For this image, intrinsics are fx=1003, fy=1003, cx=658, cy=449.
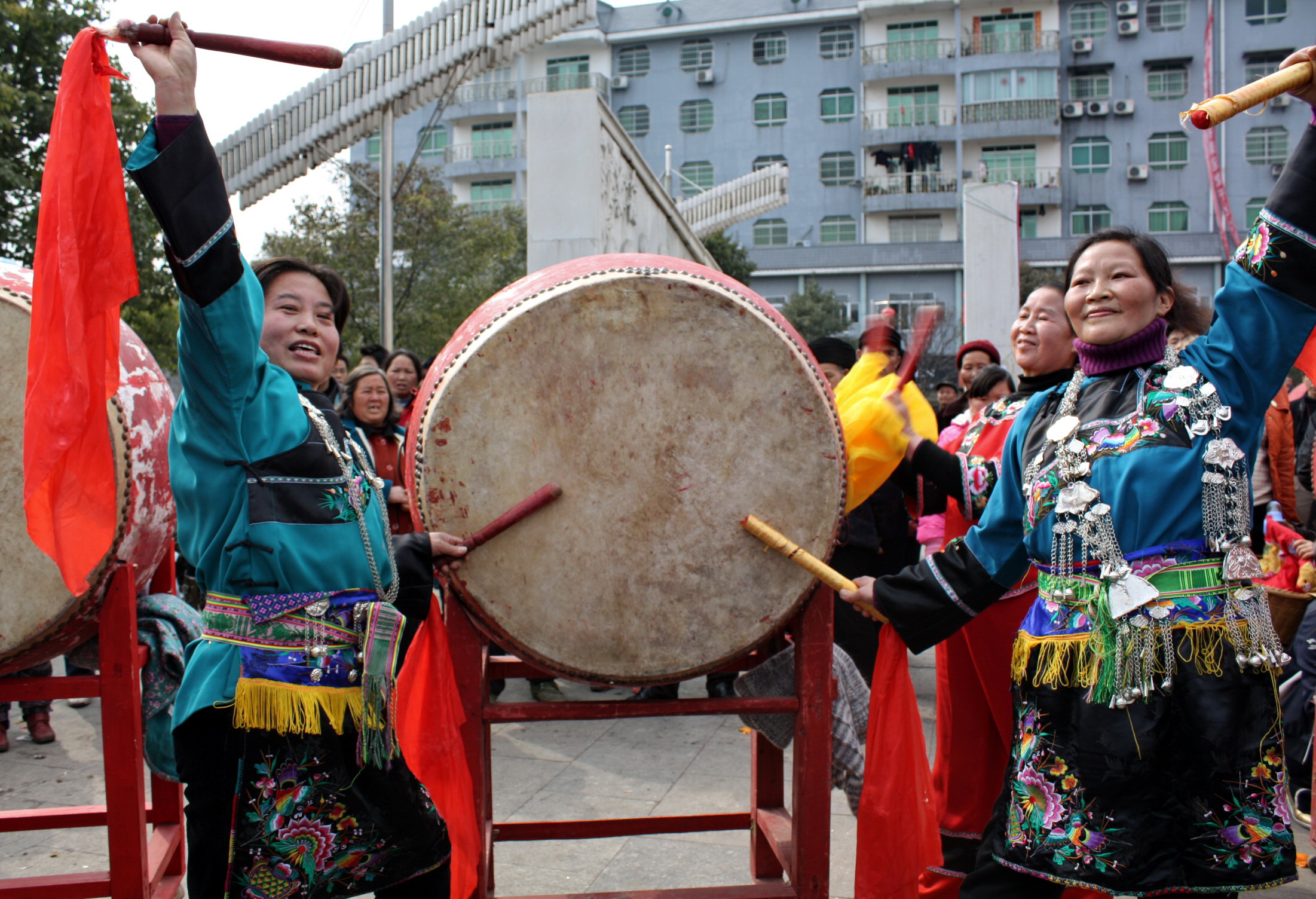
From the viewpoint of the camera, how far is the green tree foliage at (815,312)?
27.0 meters

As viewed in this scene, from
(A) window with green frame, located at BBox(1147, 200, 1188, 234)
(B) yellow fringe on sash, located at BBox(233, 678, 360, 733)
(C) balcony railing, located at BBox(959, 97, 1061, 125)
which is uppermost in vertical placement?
(C) balcony railing, located at BBox(959, 97, 1061, 125)

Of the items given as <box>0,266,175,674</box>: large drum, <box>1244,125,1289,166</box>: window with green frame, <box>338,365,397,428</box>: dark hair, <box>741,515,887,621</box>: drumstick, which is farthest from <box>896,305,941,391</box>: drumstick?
<box>1244,125,1289,166</box>: window with green frame

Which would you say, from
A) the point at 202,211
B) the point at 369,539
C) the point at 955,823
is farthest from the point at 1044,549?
the point at 202,211

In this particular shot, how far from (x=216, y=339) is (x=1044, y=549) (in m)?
1.53

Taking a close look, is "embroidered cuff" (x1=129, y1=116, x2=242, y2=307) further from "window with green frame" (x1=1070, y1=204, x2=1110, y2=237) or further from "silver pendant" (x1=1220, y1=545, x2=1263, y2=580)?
"window with green frame" (x1=1070, y1=204, x2=1110, y2=237)

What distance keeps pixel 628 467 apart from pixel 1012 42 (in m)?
32.8

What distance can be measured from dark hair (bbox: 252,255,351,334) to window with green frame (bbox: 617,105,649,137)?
32.8 m

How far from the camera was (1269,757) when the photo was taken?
1.74 meters

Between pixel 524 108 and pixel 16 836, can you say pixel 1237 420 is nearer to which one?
pixel 16 836

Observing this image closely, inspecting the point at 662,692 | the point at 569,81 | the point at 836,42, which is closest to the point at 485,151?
the point at 569,81

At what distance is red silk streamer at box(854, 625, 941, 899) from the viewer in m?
2.16

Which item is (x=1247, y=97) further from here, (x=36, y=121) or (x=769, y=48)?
(x=769, y=48)

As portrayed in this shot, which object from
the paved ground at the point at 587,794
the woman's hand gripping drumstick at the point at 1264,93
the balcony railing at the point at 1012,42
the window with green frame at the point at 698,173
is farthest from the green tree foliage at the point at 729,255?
the woman's hand gripping drumstick at the point at 1264,93

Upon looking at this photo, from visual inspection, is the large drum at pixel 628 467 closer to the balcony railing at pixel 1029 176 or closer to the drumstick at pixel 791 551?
the drumstick at pixel 791 551
